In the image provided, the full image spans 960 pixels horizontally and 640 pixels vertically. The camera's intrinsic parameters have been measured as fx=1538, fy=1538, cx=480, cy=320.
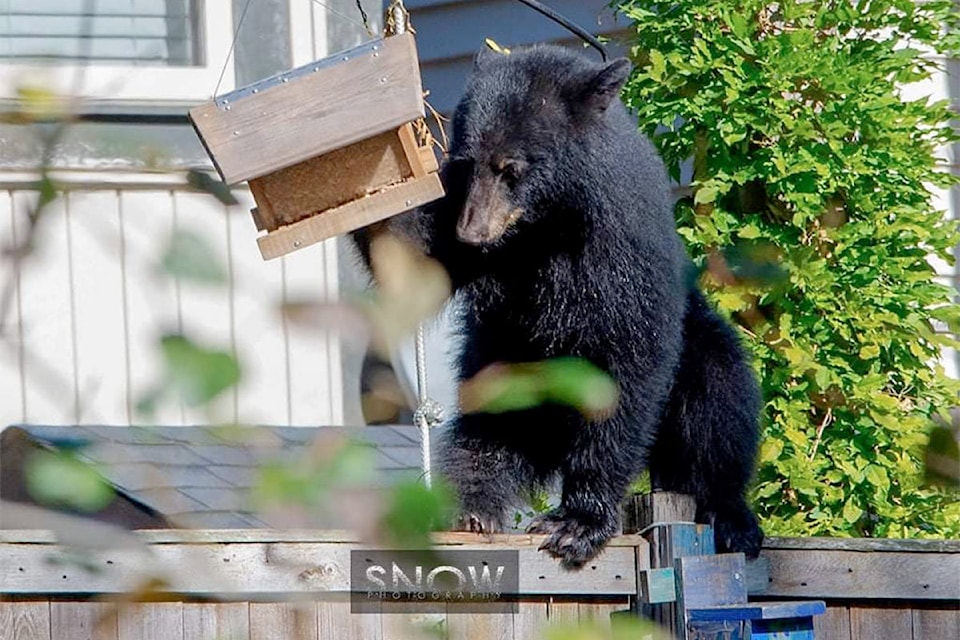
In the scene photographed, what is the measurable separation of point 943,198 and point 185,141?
3031mm

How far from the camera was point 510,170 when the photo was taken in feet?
11.0

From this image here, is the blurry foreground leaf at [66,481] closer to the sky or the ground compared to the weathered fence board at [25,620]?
closer to the sky

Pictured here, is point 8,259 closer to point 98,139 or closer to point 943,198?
point 98,139

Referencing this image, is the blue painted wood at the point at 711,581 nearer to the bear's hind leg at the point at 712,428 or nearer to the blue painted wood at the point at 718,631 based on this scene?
the blue painted wood at the point at 718,631

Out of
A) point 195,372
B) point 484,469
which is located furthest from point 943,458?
point 484,469

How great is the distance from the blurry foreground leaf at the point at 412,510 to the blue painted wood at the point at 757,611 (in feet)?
8.02

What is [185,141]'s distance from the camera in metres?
5.34

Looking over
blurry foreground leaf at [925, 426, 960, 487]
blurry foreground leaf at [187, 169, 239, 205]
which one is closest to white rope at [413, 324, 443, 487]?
blurry foreground leaf at [925, 426, 960, 487]

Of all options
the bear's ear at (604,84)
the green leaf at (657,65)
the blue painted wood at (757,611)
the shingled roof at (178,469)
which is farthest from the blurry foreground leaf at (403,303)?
the green leaf at (657,65)

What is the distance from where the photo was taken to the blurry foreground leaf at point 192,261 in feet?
2.63

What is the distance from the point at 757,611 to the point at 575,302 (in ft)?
2.87

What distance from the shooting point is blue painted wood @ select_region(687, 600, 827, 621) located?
3182 millimetres

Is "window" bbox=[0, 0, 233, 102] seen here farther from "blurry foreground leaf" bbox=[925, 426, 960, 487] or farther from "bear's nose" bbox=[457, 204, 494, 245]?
"blurry foreground leaf" bbox=[925, 426, 960, 487]

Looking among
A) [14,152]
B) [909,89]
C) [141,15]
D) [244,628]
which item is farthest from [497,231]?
[909,89]
